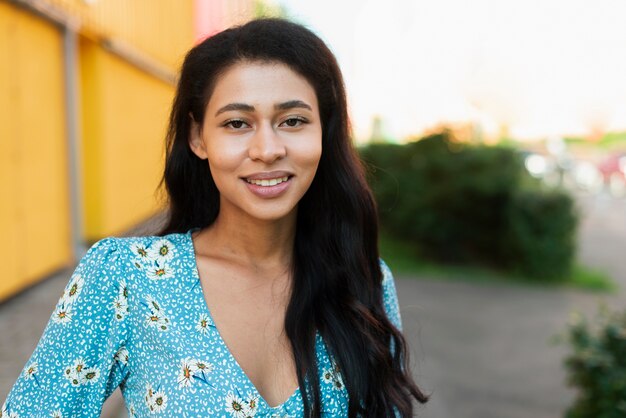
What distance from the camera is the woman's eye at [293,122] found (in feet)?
5.88

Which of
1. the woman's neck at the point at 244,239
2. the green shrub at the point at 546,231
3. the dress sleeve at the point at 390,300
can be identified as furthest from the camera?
the green shrub at the point at 546,231

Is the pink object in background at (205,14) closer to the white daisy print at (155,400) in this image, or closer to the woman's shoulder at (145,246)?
the woman's shoulder at (145,246)

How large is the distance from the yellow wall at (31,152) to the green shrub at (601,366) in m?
4.69

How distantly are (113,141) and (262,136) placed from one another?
878 cm

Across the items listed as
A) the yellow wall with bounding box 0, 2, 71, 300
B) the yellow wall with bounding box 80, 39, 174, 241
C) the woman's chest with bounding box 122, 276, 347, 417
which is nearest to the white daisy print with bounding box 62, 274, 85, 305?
the woman's chest with bounding box 122, 276, 347, 417

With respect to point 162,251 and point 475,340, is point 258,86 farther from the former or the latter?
point 475,340

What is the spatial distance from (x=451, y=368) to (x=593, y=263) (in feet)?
20.2

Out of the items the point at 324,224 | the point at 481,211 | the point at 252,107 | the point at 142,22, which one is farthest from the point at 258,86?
the point at 142,22

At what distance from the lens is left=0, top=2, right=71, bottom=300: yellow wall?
251 inches

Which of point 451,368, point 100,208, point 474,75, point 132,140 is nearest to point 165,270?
point 451,368

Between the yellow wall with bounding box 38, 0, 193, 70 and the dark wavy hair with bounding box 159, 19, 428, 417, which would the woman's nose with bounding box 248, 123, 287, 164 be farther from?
the yellow wall with bounding box 38, 0, 193, 70

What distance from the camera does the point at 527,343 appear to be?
22.1 feet

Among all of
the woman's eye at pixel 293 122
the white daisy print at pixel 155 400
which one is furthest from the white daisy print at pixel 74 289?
the woman's eye at pixel 293 122

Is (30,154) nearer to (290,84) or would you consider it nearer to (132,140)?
(132,140)
